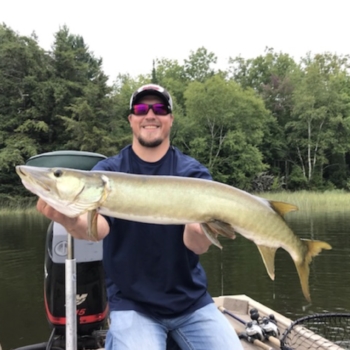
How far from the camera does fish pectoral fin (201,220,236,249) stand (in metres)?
2.09

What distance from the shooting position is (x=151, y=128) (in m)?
2.58

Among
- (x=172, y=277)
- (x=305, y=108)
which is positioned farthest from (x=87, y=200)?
(x=305, y=108)

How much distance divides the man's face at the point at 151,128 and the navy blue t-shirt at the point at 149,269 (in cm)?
31

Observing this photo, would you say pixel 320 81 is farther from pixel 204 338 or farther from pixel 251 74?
pixel 204 338

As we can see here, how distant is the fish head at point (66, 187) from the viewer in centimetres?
191

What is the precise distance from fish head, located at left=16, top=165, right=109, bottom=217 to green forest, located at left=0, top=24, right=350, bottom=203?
1066 inches

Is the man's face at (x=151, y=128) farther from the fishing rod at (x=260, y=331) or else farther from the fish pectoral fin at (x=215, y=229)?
the fishing rod at (x=260, y=331)

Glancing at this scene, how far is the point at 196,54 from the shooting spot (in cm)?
4088

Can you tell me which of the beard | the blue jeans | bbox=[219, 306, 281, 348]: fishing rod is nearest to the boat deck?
bbox=[219, 306, 281, 348]: fishing rod

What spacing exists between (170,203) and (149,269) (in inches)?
20.9

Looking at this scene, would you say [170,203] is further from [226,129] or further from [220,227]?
[226,129]

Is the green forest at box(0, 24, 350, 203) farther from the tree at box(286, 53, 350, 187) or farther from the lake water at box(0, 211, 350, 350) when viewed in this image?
the lake water at box(0, 211, 350, 350)

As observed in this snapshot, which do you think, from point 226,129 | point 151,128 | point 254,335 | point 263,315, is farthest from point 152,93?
point 226,129

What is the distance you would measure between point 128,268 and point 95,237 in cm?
42
